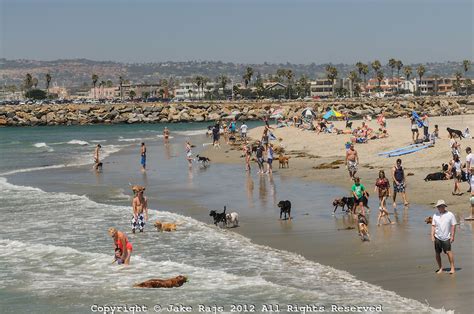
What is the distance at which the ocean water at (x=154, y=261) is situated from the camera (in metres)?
11.4

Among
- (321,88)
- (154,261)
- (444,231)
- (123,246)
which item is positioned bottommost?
(154,261)

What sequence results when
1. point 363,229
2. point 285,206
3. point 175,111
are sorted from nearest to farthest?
point 363,229
point 285,206
point 175,111

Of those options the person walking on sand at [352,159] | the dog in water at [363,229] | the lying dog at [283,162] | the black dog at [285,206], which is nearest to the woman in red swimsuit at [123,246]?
the dog in water at [363,229]

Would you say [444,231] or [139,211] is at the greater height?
[444,231]

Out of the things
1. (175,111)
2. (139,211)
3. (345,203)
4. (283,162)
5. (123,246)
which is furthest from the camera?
(175,111)

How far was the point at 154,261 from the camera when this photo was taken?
1417 cm

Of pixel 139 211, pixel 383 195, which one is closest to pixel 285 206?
pixel 383 195

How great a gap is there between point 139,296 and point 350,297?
11.0 feet

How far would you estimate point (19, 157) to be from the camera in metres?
47.2

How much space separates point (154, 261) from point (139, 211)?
10.1 feet

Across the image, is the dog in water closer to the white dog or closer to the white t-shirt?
the white t-shirt

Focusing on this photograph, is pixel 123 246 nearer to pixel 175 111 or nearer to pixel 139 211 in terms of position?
pixel 139 211

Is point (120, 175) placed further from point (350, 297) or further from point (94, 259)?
point (350, 297)

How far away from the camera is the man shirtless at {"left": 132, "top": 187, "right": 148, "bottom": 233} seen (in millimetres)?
16938
